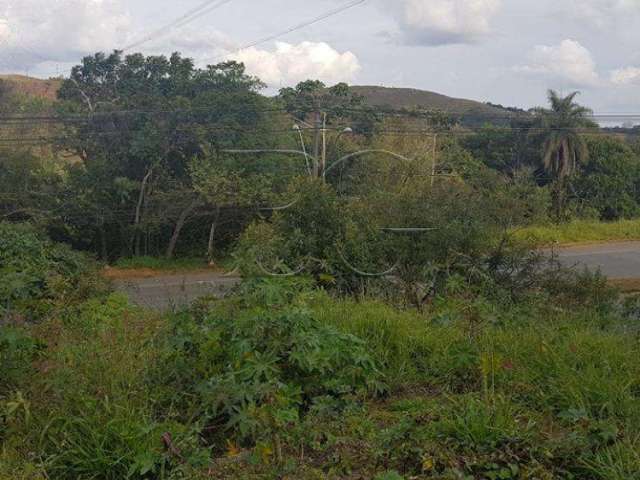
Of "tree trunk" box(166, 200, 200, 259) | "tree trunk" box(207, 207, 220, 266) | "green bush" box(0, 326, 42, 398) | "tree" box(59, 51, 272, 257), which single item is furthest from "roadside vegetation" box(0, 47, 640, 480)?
"tree trunk" box(207, 207, 220, 266)

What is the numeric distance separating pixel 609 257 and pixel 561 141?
7.33m

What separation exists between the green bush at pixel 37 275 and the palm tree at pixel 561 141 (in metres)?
26.1

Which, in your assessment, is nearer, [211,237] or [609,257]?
[211,237]

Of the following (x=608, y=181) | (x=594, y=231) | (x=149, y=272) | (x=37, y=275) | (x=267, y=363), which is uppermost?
(x=267, y=363)

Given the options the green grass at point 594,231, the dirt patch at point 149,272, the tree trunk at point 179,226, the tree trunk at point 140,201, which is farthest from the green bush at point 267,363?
the green grass at point 594,231

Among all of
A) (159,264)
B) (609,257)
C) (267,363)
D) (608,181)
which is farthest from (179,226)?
(267,363)

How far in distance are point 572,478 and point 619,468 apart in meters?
0.22

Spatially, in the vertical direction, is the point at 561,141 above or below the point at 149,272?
above

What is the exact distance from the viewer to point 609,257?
31594mm

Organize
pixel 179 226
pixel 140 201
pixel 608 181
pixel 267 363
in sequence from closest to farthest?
1. pixel 267 363
2. pixel 140 201
3. pixel 179 226
4. pixel 608 181

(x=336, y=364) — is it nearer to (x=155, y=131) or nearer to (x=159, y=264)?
(x=155, y=131)

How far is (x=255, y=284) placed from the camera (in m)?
5.38

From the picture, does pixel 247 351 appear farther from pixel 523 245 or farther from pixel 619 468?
pixel 523 245

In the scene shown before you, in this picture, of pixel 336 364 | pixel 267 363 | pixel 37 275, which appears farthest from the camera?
pixel 37 275
